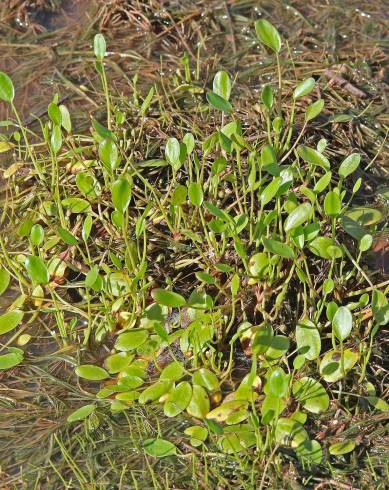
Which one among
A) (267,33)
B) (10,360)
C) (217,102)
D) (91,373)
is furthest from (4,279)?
(267,33)

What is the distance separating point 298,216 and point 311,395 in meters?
0.49

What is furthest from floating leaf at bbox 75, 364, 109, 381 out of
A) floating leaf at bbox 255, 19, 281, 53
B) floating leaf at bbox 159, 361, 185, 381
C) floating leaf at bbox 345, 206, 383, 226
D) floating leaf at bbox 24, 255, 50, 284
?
floating leaf at bbox 255, 19, 281, 53

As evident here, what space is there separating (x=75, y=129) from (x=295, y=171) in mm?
946

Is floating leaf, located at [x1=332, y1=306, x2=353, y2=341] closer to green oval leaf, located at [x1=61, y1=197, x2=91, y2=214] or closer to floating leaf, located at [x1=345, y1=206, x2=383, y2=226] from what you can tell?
floating leaf, located at [x1=345, y1=206, x2=383, y2=226]

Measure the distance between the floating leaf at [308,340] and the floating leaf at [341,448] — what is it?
0.24 metres

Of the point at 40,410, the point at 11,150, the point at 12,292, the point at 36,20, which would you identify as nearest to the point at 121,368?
the point at 40,410

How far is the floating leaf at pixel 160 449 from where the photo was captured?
2.17 m

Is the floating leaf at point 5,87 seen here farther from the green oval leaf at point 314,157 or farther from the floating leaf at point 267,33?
the green oval leaf at point 314,157

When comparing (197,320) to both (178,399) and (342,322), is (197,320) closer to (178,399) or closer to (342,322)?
(178,399)

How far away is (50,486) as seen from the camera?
2.17 metres

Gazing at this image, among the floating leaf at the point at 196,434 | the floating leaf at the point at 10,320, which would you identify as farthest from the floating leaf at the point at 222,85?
the floating leaf at the point at 196,434

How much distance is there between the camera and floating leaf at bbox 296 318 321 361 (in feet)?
7.50

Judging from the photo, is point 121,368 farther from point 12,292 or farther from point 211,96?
point 211,96

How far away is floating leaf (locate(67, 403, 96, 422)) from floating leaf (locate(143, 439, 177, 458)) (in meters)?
0.19
